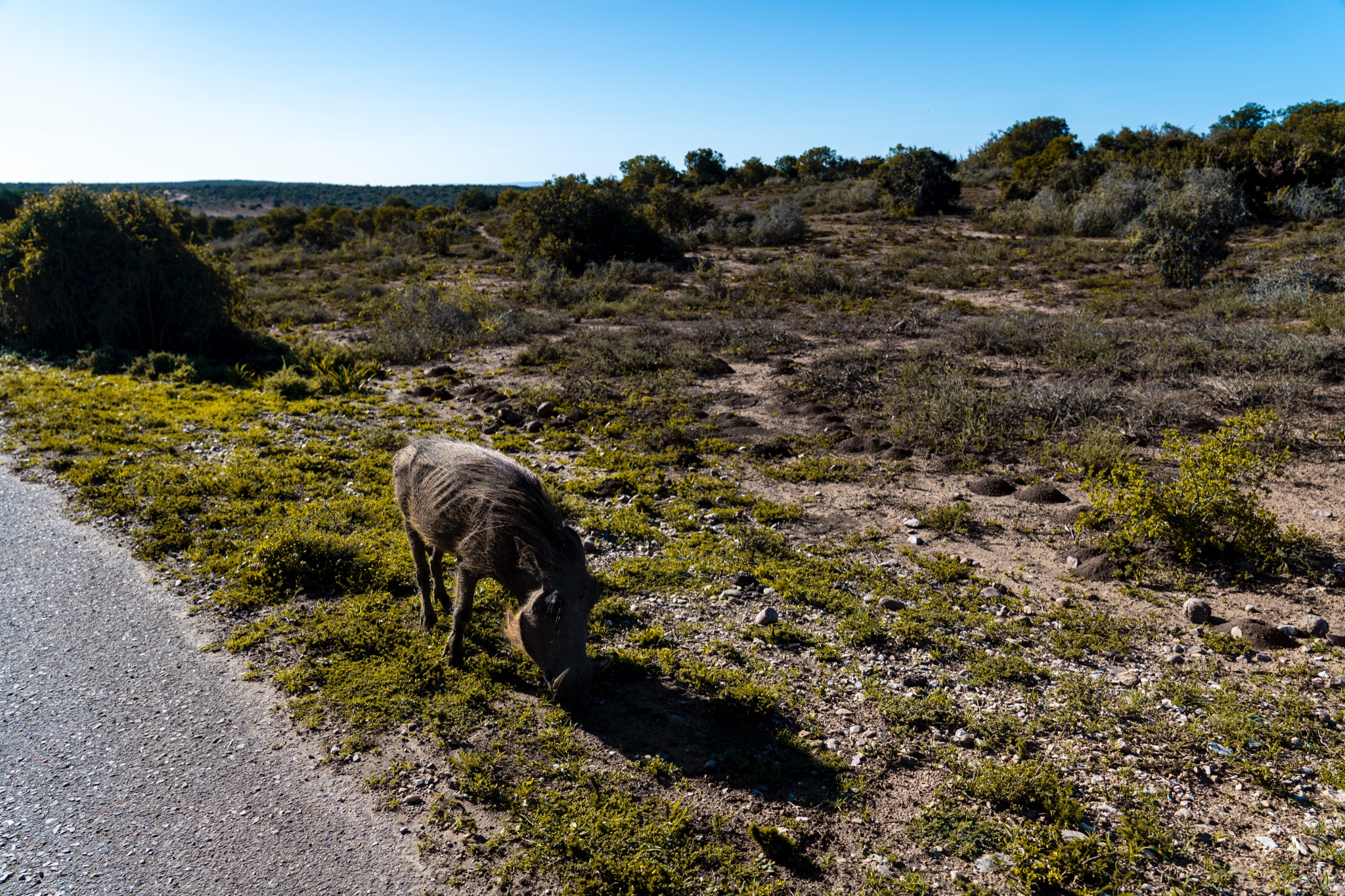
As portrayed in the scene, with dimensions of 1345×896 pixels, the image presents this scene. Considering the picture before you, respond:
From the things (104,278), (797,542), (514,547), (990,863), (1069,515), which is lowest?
(990,863)

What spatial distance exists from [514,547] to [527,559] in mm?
162

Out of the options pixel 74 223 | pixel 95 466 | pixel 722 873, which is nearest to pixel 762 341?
pixel 95 466

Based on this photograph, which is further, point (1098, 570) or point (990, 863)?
point (1098, 570)

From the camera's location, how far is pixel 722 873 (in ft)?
11.9

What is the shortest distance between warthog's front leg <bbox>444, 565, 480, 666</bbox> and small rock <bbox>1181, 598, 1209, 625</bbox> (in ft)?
19.4

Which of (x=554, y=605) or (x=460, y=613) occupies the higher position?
(x=554, y=605)

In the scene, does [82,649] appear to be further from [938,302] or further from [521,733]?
[938,302]

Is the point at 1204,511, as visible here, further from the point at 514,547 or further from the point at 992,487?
the point at 514,547

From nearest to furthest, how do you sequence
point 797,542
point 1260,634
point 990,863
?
point 990,863
point 1260,634
point 797,542

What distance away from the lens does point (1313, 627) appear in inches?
216

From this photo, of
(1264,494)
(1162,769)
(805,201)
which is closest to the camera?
(1162,769)

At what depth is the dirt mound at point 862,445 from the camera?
32.2ft

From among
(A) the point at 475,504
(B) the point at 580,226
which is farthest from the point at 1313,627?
(B) the point at 580,226

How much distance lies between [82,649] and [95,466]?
4582 mm
